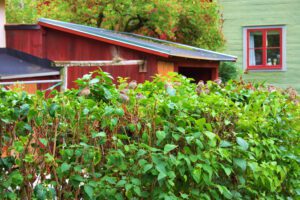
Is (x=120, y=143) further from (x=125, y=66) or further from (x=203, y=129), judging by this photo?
(x=125, y=66)

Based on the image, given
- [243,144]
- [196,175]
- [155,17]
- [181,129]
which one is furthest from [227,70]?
[196,175]

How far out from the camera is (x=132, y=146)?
4.08 meters

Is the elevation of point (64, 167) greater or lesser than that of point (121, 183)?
greater

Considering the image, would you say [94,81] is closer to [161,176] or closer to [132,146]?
[132,146]

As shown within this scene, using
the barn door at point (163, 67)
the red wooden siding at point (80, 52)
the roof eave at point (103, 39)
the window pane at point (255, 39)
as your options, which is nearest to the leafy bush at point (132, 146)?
the roof eave at point (103, 39)

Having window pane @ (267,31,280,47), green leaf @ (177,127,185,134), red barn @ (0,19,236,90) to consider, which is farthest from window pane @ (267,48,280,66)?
green leaf @ (177,127,185,134)

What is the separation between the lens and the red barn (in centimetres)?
1398

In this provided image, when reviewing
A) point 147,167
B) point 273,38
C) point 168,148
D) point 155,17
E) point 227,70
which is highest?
point 155,17

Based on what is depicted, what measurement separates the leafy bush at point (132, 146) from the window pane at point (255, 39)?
744 inches

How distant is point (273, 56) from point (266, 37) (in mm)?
777

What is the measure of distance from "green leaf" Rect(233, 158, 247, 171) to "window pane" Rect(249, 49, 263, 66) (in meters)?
19.7

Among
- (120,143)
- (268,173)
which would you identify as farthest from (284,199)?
(120,143)

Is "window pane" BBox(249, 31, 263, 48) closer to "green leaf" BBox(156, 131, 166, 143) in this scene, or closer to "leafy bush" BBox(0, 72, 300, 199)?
"leafy bush" BBox(0, 72, 300, 199)

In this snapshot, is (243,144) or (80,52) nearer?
(243,144)
